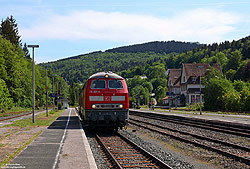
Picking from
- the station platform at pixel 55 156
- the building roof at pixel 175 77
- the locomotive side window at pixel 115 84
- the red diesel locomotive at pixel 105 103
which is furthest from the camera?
the building roof at pixel 175 77

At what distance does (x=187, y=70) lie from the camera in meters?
73.9

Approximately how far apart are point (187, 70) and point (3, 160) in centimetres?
6774

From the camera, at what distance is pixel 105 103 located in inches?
680

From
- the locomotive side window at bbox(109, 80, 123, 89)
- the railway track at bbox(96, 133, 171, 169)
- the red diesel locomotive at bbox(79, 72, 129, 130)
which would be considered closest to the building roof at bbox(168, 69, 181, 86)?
the locomotive side window at bbox(109, 80, 123, 89)

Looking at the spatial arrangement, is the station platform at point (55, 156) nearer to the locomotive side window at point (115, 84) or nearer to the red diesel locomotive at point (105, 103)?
the red diesel locomotive at point (105, 103)

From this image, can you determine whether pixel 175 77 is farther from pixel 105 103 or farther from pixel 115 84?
pixel 105 103

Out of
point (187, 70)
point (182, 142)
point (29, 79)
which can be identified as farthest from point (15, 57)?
point (182, 142)

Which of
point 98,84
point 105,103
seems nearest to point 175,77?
point 98,84

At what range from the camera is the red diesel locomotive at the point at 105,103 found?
56.0ft

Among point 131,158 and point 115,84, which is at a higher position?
point 115,84

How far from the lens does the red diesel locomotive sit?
56.0 feet

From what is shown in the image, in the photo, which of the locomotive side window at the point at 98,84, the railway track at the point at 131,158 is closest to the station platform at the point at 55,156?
the railway track at the point at 131,158

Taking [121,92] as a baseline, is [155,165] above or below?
below

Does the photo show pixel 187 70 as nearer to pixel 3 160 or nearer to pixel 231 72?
pixel 231 72
